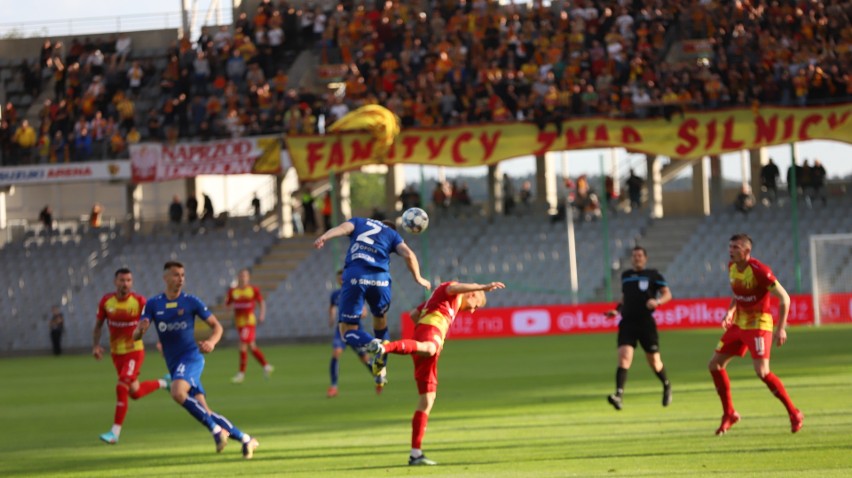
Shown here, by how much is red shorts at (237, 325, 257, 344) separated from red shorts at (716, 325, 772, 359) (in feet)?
45.3

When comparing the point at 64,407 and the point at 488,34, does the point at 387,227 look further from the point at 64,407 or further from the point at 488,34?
the point at 488,34

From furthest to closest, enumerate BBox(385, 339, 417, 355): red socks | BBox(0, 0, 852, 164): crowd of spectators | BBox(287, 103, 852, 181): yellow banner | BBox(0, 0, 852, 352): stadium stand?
1. BBox(0, 0, 852, 164): crowd of spectators
2. BBox(0, 0, 852, 352): stadium stand
3. BBox(287, 103, 852, 181): yellow banner
4. BBox(385, 339, 417, 355): red socks

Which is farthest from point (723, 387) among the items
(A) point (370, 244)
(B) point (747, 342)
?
(A) point (370, 244)

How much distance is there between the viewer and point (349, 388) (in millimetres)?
23969

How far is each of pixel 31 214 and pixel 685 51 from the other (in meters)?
27.3

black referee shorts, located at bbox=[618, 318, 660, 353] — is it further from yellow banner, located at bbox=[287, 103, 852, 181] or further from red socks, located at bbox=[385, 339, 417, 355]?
yellow banner, located at bbox=[287, 103, 852, 181]

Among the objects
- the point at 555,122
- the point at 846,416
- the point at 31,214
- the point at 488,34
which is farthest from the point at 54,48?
the point at 846,416

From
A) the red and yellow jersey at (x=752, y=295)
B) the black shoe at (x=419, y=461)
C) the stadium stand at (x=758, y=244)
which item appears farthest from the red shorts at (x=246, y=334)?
the black shoe at (x=419, y=461)

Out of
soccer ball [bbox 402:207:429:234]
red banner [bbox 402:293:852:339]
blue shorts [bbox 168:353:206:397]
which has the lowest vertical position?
red banner [bbox 402:293:852:339]

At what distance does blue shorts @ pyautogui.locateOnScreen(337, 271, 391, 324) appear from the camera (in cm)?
1506

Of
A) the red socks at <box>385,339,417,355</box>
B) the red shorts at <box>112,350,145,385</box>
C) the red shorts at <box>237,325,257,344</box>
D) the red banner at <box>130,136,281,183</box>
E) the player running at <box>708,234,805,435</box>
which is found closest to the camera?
the red socks at <box>385,339,417,355</box>

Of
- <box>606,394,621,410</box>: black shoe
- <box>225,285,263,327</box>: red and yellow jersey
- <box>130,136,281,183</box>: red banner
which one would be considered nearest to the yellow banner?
<box>130,136,281,183</box>: red banner

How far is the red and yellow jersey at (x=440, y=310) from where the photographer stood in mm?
13172

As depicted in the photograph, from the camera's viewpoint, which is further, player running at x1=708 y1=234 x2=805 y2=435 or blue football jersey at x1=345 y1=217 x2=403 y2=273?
blue football jersey at x1=345 y1=217 x2=403 y2=273
